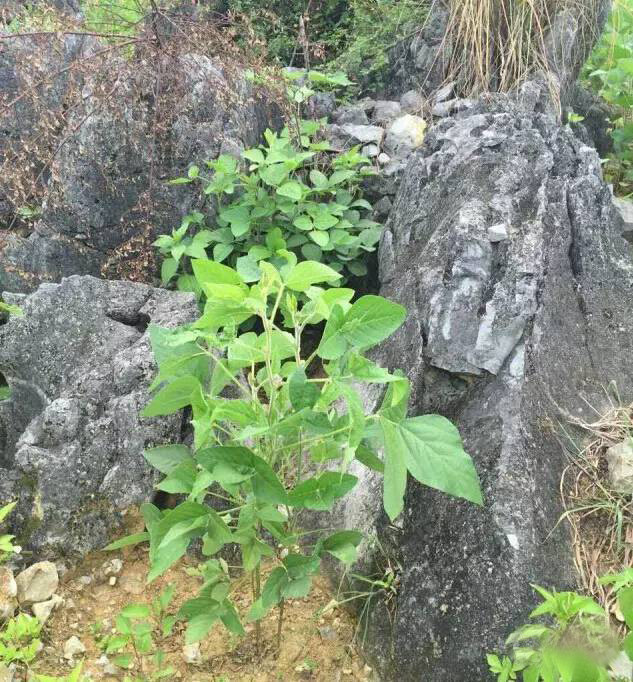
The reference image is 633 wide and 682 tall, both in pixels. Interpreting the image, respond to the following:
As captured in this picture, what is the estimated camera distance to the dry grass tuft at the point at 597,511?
2326mm

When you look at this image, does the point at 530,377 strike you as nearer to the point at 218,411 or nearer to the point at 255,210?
the point at 218,411

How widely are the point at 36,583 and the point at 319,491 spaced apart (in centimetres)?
119

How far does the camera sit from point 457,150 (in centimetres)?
353

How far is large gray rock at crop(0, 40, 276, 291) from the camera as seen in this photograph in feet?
12.5

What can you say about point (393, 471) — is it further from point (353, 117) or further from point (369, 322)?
point (353, 117)

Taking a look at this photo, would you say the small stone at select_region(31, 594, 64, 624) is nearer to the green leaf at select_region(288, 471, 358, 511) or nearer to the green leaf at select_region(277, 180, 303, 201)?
the green leaf at select_region(288, 471, 358, 511)

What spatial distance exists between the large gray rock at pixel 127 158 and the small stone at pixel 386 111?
3.48 feet

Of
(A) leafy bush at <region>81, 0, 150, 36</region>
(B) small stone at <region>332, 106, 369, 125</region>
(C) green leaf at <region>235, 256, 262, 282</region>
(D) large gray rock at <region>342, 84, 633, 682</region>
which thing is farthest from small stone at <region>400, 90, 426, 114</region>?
(C) green leaf at <region>235, 256, 262, 282</region>

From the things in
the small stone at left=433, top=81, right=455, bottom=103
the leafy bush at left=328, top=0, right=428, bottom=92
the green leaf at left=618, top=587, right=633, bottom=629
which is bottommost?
the green leaf at left=618, top=587, right=633, bottom=629

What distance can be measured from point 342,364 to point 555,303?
131cm

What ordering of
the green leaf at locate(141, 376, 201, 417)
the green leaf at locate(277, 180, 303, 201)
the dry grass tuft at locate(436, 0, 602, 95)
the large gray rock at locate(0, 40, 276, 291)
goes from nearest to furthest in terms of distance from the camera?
1. the green leaf at locate(141, 376, 201, 417)
2. the green leaf at locate(277, 180, 303, 201)
3. the large gray rock at locate(0, 40, 276, 291)
4. the dry grass tuft at locate(436, 0, 602, 95)

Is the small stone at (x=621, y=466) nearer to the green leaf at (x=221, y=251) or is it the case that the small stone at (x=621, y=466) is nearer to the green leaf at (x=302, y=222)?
the green leaf at (x=302, y=222)

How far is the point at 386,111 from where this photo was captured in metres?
4.77

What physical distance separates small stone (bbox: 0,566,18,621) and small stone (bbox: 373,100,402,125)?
3.55 metres
